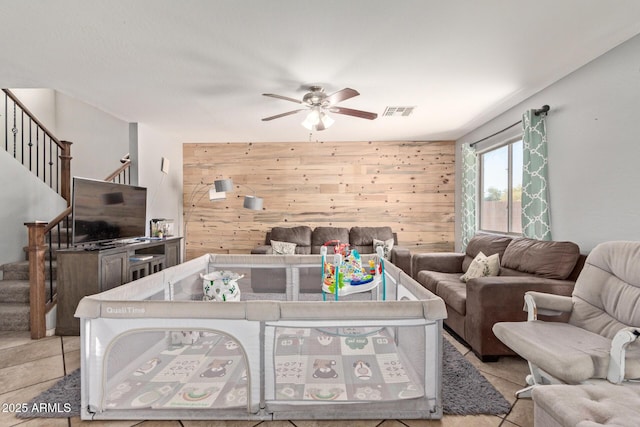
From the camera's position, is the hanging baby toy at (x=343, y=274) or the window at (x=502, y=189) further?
the window at (x=502, y=189)

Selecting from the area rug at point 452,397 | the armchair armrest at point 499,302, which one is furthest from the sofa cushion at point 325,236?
the area rug at point 452,397

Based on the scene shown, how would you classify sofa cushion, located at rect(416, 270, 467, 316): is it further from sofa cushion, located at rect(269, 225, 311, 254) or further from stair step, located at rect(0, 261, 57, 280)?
stair step, located at rect(0, 261, 57, 280)

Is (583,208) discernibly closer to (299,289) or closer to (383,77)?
(383,77)

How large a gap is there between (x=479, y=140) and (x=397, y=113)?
57.6 inches

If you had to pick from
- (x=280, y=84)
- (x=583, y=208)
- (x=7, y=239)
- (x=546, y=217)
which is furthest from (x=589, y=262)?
(x=7, y=239)

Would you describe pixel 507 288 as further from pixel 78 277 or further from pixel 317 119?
pixel 78 277

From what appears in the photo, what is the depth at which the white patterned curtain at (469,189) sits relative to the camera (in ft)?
15.2

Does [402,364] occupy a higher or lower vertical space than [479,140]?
lower

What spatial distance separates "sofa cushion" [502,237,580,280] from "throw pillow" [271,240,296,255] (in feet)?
9.33

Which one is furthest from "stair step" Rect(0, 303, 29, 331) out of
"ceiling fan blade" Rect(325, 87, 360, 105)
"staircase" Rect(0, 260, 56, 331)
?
"ceiling fan blade" Rect(325, 87, 360, 105)

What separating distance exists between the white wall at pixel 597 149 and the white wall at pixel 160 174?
4.94 metres

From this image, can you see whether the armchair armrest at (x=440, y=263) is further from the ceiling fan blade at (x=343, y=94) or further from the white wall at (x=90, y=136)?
the white wall at (x=90, y=136)

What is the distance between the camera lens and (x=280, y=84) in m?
3.01

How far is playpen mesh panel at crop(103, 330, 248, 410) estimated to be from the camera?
163cm
